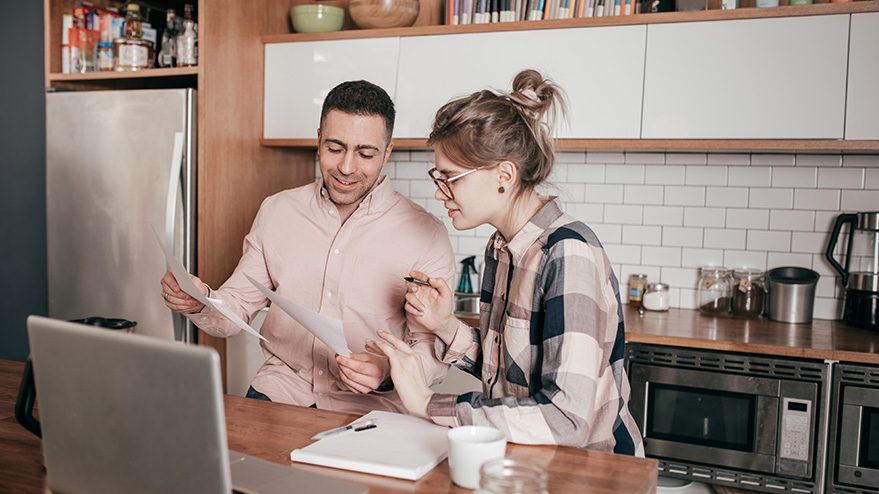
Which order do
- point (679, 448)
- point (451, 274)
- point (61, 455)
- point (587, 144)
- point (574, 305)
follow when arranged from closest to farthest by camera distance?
1. point (61, 455)
2. point (574, 305)
3. point (451, 274)
4. point (679, 448)
5. point (587, 144)

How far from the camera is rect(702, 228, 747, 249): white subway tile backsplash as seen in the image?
320 cm

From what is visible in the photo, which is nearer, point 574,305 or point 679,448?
point 574,305

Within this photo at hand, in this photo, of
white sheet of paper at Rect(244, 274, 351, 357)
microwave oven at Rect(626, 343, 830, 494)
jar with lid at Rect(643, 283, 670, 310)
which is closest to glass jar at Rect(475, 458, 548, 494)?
white sheet of paper at Rect(244, 274, 351, 357)

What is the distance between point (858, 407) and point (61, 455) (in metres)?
2.47

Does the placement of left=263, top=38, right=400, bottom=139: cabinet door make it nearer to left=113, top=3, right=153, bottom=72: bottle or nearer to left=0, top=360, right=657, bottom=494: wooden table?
left=113, top=3, right=153, bottom=72: bottle

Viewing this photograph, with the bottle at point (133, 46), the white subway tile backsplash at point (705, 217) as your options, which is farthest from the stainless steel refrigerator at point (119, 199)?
the white subway tile backsplash at point (705, 217)

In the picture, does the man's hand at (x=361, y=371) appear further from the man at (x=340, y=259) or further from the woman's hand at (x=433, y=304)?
the man at (x=340, y=259)

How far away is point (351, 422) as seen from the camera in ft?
4.76

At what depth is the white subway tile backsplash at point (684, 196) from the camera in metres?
3.24

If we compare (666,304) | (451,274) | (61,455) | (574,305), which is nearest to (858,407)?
(666,304)

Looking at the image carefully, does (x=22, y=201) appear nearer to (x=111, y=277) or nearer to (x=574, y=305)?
(x=111, y=277)

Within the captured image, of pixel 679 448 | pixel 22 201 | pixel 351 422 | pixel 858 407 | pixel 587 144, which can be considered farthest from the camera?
pixel 22 201

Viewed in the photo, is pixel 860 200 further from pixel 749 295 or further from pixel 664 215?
pixel 664 215

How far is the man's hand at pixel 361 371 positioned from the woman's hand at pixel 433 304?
152 millimetres
